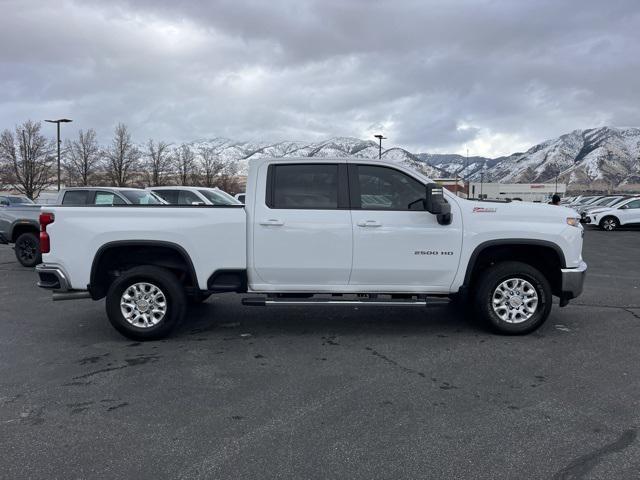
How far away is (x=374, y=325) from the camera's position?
6125mm

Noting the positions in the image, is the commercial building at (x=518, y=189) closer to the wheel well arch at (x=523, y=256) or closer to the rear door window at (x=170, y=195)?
the rear door window at (x=170, y=195)

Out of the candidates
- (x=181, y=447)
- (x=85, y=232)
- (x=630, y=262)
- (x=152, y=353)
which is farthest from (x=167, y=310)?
(x=630, y=262)

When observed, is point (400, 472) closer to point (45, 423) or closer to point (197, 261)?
point (45, 423)

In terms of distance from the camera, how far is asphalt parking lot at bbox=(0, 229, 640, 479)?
304 cm

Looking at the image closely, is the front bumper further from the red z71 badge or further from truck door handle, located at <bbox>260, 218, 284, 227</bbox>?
truck door handle, located at <bbox>260, 218, 284, 227</bbox>

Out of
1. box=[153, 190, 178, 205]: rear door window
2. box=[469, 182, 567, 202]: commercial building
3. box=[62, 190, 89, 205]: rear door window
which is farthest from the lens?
box=[469, 182, 567, 202]: commercial building

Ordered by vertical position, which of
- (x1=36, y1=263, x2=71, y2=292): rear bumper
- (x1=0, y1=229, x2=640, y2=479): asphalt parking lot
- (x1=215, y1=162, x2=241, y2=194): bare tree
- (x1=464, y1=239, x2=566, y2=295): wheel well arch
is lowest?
(x1=0, y1=229, x2=640, y2=479): asphalt parking lot

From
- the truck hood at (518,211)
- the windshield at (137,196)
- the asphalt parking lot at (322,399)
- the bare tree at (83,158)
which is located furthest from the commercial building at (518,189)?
the asphalt parking lot at (322,399)

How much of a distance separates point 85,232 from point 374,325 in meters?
3.52

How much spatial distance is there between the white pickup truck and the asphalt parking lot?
51cm

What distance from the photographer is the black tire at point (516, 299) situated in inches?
216

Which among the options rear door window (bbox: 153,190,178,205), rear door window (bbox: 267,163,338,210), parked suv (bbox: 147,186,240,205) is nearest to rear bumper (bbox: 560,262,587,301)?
rear door window (bbox: 267,163,338,210)

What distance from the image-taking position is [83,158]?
4681 cm

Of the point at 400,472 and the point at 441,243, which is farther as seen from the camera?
the point at 441,243
